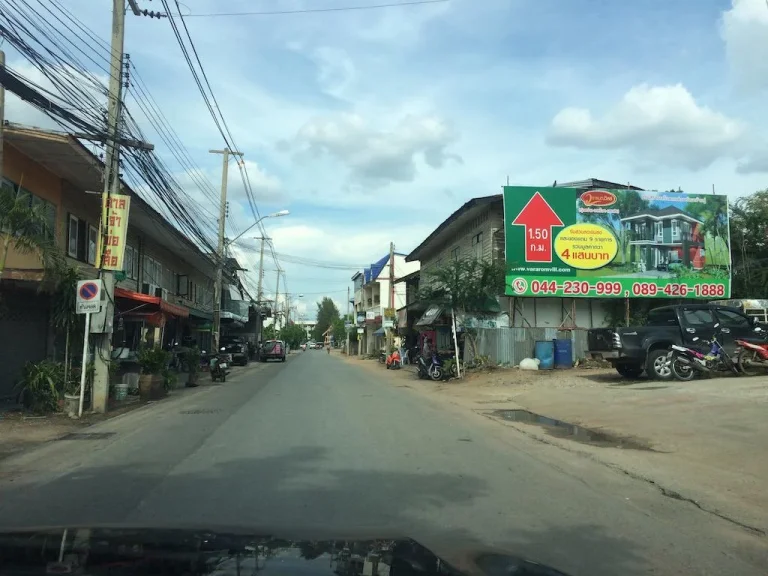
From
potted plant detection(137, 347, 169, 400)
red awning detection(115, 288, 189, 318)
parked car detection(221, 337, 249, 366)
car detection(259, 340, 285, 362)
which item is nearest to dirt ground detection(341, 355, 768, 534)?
potted plant detection(137, 347, 169, 400)

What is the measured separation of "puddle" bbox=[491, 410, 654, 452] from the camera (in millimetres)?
10383

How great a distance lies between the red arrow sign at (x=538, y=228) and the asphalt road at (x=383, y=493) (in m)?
15.3

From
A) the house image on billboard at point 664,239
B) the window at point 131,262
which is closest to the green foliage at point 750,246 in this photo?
the house image on billboard at point 664,239

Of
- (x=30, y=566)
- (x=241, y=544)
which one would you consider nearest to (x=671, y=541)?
(x=241, y=544)

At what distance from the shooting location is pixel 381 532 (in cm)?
396

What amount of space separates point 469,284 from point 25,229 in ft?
51.5

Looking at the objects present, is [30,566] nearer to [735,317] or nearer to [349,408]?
[349,408]

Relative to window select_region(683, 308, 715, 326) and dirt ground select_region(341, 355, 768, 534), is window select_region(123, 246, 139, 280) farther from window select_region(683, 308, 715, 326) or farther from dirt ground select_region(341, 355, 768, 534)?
window select_region(683, 308, 715, 326)

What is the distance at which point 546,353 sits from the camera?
25625 mm

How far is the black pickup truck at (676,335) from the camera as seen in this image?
58.2ft

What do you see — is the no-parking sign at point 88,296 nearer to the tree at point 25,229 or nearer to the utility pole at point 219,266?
the tree at point 25,229

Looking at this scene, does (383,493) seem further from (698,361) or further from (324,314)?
(324,314)

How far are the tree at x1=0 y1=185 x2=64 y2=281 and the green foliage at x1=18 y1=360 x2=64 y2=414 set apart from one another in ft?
7.01

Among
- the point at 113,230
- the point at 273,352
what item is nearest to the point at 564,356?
the point at 113,230
